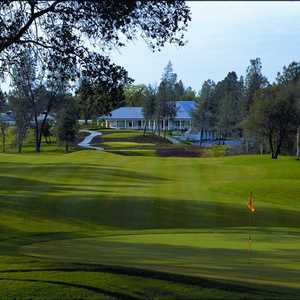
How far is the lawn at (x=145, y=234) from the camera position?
866 cm

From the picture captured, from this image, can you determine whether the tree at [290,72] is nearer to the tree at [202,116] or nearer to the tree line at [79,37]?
the tree at [202,116]

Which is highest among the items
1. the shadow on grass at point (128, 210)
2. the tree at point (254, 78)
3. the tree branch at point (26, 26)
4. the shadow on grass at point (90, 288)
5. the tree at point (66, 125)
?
the tree at point (254, 78)

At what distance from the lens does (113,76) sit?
13258mm

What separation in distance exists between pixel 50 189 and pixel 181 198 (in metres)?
7.58

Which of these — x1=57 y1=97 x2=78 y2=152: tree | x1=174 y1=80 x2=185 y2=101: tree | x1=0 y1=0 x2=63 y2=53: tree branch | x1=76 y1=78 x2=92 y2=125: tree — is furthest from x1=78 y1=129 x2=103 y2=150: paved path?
x1=0 y1=0 x2=63 y2=53: tree branch

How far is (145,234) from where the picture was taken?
19.2 metres

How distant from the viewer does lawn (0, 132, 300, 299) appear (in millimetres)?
8656

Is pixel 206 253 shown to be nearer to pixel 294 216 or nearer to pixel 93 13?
pixel 93 13

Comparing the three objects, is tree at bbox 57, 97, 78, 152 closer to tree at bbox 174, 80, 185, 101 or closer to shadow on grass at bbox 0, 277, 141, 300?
shadow on grass at bbox 0, 277, 141, 300

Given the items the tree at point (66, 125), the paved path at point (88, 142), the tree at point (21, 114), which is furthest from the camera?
the paved path at point (88, 142)

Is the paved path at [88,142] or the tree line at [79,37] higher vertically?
the tree line at [79,37]

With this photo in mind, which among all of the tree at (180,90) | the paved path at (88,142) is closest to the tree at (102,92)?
the paved path at (88,142)

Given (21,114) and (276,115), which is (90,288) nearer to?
(276,115)

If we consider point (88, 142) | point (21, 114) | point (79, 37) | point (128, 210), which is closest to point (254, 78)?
point (88, 142)
